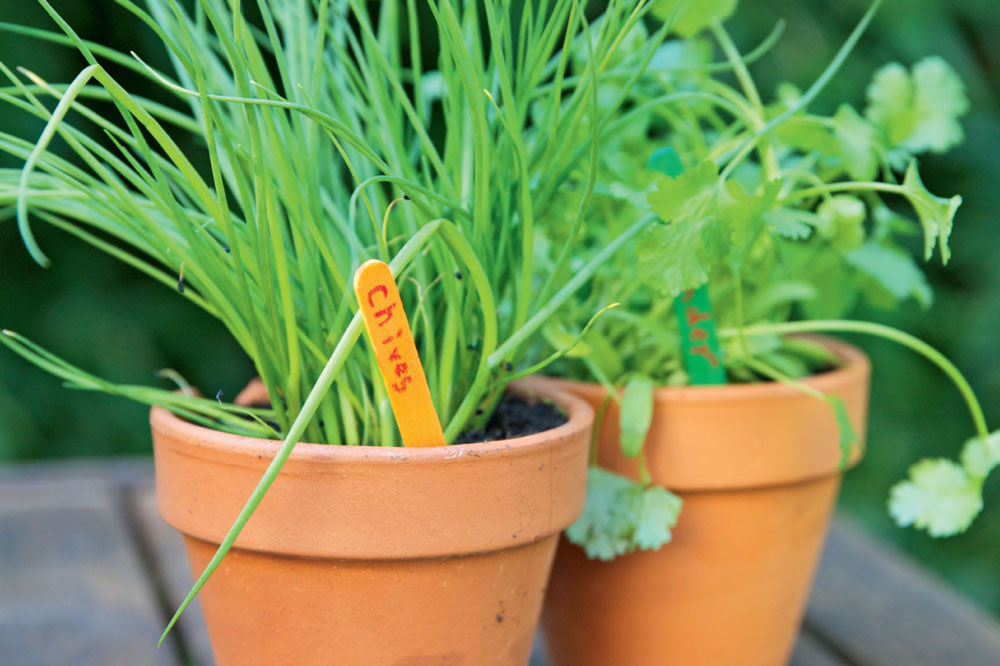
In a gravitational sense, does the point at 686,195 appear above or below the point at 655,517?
above

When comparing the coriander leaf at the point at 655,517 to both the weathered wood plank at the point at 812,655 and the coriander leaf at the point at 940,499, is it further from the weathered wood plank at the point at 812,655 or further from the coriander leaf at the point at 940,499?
the weathered wood plank at the point at 812,655

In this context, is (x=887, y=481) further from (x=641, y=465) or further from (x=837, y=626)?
(x=641, y=465)

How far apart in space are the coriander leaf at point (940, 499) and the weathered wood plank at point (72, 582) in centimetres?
49

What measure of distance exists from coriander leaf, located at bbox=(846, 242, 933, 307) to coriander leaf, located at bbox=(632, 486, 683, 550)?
0.74 feet

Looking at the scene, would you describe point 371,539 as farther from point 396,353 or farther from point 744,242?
point 744,242

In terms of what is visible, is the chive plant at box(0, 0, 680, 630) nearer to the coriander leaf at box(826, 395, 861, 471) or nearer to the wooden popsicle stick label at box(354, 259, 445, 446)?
the wooden popsicle stick label at box(354, 259, 445, 446)

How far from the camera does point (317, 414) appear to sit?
492 millimetres

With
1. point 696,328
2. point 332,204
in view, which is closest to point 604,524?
point 696,328

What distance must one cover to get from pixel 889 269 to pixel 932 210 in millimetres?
200

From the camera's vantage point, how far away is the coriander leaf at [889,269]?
2.17ft

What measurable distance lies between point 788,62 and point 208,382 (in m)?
0.93

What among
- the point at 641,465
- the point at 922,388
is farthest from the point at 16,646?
the point at 922,388

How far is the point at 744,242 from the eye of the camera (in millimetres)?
510

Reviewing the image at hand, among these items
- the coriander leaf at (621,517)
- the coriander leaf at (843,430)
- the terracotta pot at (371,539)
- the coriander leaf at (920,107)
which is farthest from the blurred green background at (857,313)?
the terracotta pot at (371,539)
